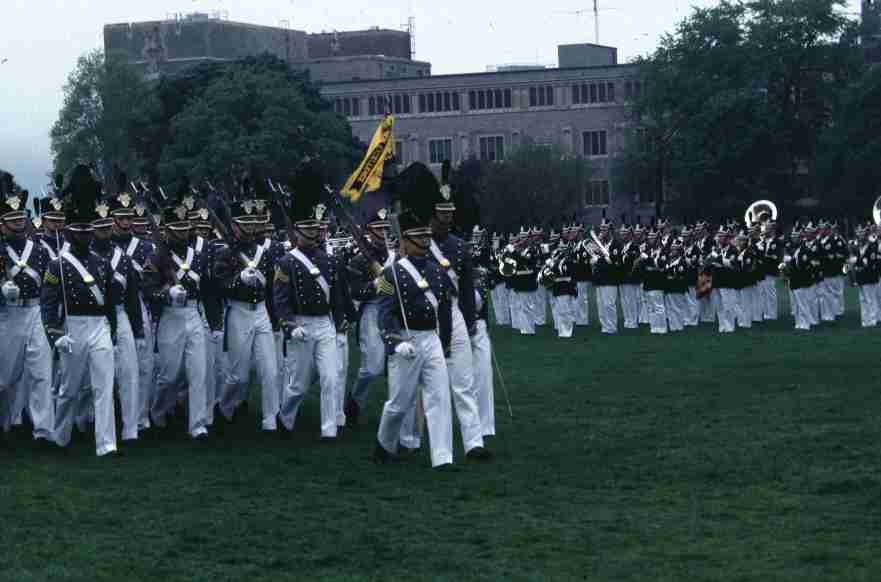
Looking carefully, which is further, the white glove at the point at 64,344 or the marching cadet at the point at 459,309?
the white glove at the point at 64,344

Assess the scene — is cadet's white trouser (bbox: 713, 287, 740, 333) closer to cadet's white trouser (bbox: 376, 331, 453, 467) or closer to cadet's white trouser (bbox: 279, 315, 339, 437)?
cadet's white trouser (bbox: 279, 315, 339, 437)

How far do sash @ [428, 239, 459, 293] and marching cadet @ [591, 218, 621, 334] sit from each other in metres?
20.1

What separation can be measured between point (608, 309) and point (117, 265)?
1972 centimetres

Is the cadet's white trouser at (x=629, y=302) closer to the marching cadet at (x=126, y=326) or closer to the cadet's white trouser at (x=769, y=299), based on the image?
the cadet's white trouser at (x=769, y=299)

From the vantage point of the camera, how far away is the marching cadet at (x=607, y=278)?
36969 millimetres

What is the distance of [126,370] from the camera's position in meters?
17.9

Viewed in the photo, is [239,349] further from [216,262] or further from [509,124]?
[509,124]

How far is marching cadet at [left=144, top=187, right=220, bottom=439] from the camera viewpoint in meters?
18.8

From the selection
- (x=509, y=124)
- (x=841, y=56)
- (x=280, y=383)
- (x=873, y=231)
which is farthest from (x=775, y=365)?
(x=509, y=124)

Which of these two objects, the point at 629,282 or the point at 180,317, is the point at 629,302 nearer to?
the point at 629,282

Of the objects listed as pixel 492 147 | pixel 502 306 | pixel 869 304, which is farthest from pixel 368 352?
pixel 492 147

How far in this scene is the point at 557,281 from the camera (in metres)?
36.8

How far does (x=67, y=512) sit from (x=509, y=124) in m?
107

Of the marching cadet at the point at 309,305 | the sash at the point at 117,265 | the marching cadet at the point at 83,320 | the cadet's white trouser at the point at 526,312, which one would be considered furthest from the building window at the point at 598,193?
the marching cadet at the point at 83,320
